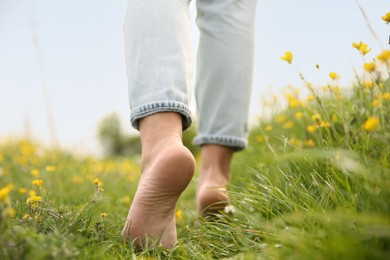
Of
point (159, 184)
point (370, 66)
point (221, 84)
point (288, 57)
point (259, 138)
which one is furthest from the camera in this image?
point (259, 138)

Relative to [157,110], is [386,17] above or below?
above

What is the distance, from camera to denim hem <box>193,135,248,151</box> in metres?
1.76

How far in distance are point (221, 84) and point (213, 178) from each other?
0.36m

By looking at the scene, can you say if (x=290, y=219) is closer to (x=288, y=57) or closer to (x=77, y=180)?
(x=288, y=57)

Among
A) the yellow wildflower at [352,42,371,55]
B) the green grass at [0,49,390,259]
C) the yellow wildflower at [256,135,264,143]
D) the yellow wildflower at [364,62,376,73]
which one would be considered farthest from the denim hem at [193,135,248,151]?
the yellow wildflower at [256,135,264,143]

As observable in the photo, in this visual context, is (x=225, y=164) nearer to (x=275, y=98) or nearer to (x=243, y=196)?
(x=243, y=196)

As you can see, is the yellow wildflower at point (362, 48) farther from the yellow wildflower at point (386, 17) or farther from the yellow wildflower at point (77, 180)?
the yellow wildflower at point (77, 180)

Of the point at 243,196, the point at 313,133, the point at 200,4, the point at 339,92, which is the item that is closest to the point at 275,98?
the point at 313,133

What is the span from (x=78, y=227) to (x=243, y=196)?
521 millimetres

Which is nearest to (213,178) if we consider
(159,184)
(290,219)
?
(159,184)

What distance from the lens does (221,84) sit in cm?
172

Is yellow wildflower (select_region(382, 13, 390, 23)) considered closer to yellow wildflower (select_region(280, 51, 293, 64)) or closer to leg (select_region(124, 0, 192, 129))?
yellow wildflower (select_region(280, 51, 293, 64))

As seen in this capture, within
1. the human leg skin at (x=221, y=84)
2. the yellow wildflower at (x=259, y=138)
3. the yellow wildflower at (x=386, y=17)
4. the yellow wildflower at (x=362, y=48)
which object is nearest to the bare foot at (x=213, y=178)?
the human leg skin at (x=221, y=84)

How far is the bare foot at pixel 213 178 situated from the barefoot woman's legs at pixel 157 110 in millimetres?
385
